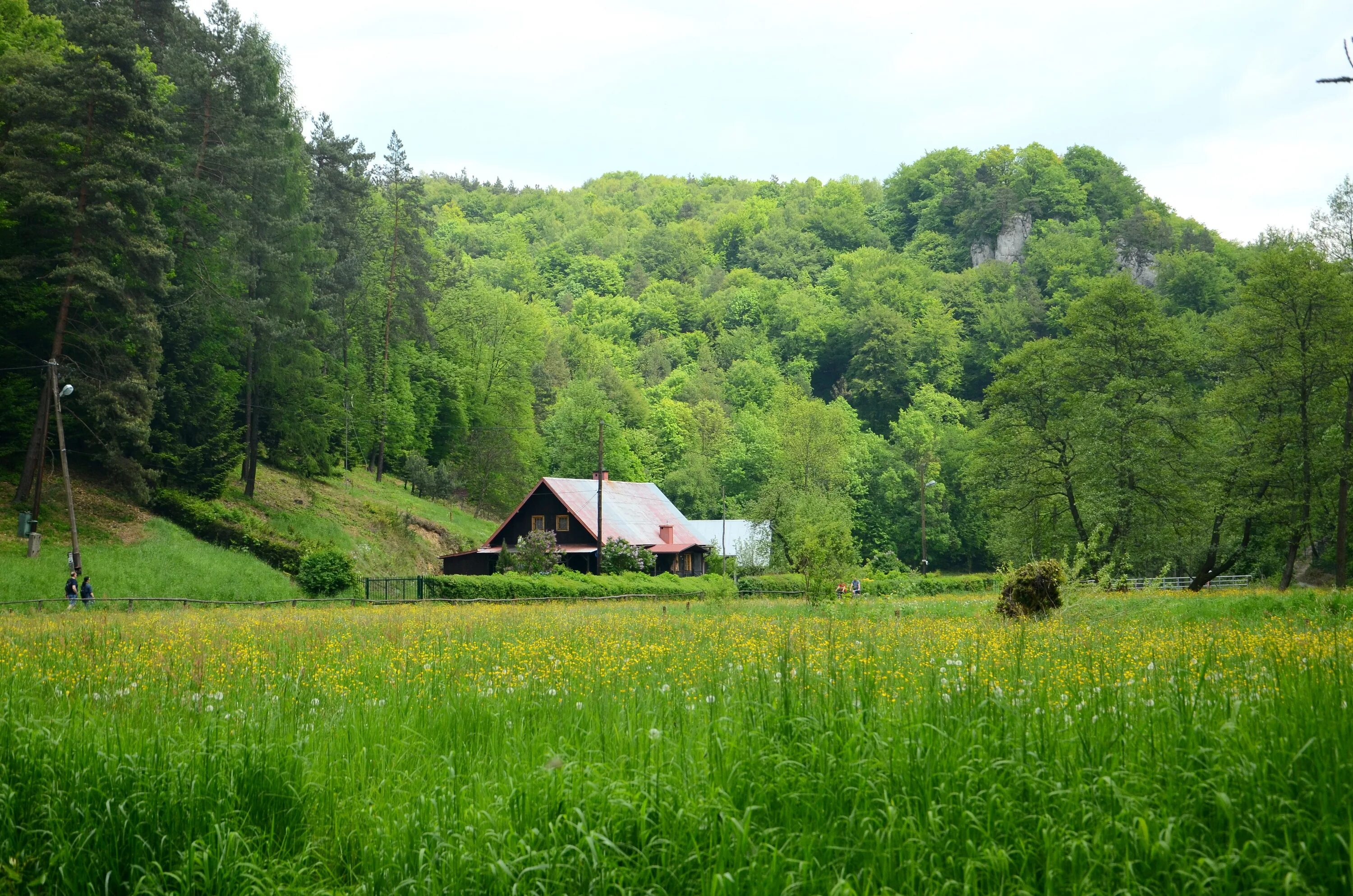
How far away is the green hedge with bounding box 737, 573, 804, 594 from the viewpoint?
1836 inches

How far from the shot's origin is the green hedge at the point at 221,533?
3772 cm

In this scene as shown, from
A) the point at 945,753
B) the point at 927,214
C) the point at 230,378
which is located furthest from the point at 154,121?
the point at 927,214

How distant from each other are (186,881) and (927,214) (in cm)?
14471

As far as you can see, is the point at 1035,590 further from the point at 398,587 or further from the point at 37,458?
the point at 37,458

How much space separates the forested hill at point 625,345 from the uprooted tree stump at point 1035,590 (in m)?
2.27

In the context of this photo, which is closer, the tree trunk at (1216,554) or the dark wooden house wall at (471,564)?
the tree trunk at (1216,554)

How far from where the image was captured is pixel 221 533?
37.8 meters

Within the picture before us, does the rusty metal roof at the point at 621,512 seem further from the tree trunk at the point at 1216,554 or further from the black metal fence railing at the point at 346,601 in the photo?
the tree trunk at the point at 1216,554

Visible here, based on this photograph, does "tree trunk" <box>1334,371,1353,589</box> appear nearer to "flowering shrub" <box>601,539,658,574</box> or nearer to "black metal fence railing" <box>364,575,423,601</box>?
"flowering shrub" <box>601,539,658,574</box>

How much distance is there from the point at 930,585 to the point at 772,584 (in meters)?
7.80

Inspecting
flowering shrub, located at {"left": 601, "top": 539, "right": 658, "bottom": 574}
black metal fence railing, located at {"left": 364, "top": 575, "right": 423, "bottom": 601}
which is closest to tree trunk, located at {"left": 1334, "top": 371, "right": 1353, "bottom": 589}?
flowering shrub, located at {"left": 601, "top": 539, "right": 658, "bottom": 574}

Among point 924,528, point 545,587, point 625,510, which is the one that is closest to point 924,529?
point 924,528

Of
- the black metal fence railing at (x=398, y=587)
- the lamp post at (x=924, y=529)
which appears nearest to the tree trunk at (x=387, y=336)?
the black metal fence railing at (x=398, y=587)

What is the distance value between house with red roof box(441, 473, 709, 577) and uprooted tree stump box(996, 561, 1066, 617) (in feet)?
110
